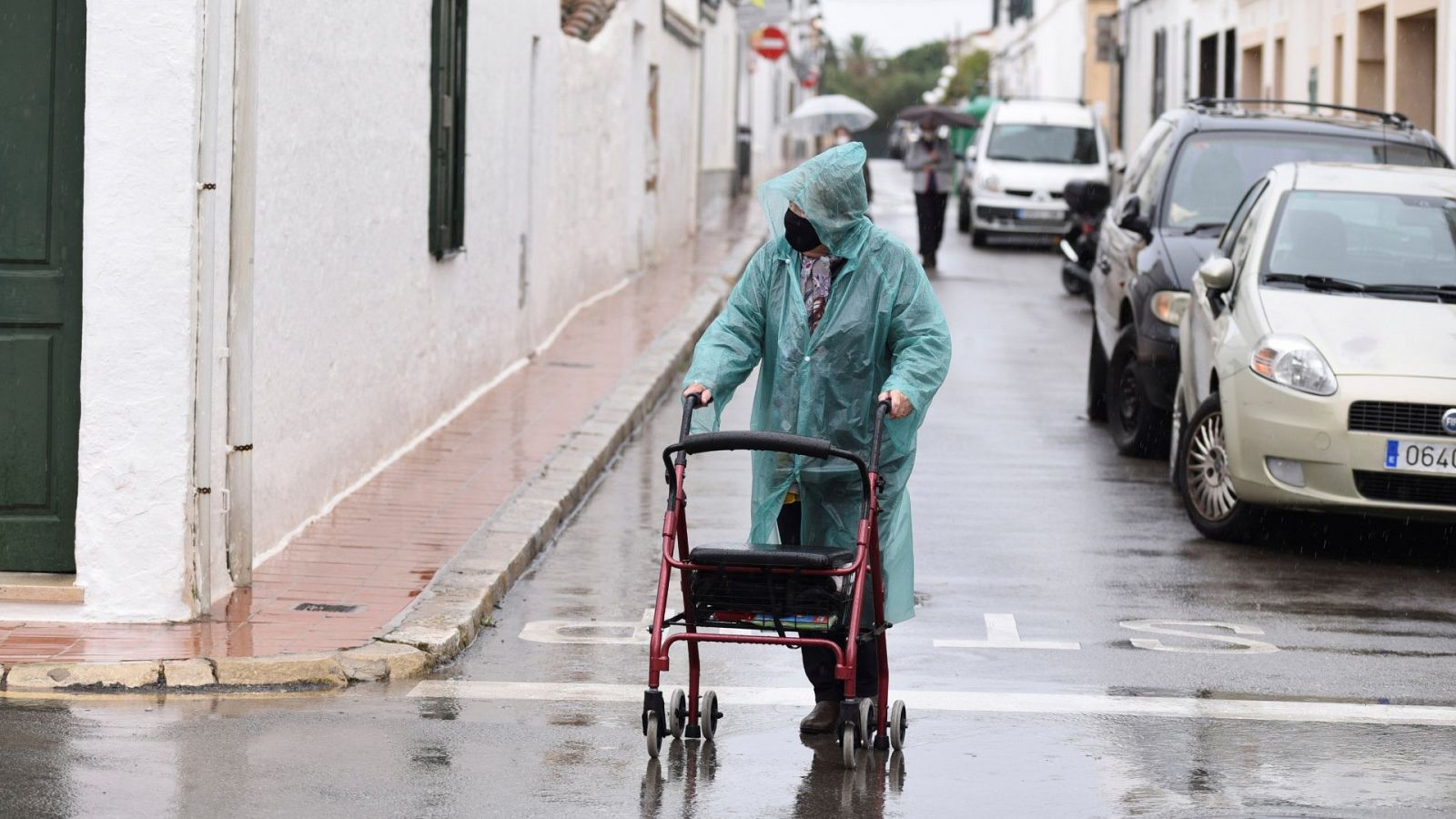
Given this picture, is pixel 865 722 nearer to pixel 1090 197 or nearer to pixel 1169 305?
pixel 1169 305

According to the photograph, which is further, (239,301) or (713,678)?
(239,301)

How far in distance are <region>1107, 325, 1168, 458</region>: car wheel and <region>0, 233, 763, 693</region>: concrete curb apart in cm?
297

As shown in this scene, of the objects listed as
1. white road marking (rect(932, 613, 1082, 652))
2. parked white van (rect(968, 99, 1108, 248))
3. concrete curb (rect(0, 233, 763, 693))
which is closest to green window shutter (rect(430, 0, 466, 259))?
concrete curb (rect(0, 233, 763, 693))

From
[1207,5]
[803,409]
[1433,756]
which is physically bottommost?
[1433,756]

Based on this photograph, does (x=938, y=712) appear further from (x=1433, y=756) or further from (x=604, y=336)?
(x=604, y=336)

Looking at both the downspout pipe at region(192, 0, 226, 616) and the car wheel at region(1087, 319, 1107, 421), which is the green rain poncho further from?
the car wheel at region(1087, 319, 1107, 421)

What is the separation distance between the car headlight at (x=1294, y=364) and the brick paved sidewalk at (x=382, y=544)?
137 inches

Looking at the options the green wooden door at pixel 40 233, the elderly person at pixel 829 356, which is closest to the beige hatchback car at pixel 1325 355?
the elderly person at pixel 829 356

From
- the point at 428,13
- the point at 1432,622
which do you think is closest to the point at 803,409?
the point at 1432,622

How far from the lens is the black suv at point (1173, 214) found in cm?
1248

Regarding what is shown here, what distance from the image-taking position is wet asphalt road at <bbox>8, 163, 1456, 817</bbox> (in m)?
5.79

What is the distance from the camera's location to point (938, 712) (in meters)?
6.82

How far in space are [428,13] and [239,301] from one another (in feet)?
14.4

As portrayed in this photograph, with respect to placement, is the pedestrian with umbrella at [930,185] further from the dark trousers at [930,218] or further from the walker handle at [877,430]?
the walker handle at [877,430]
